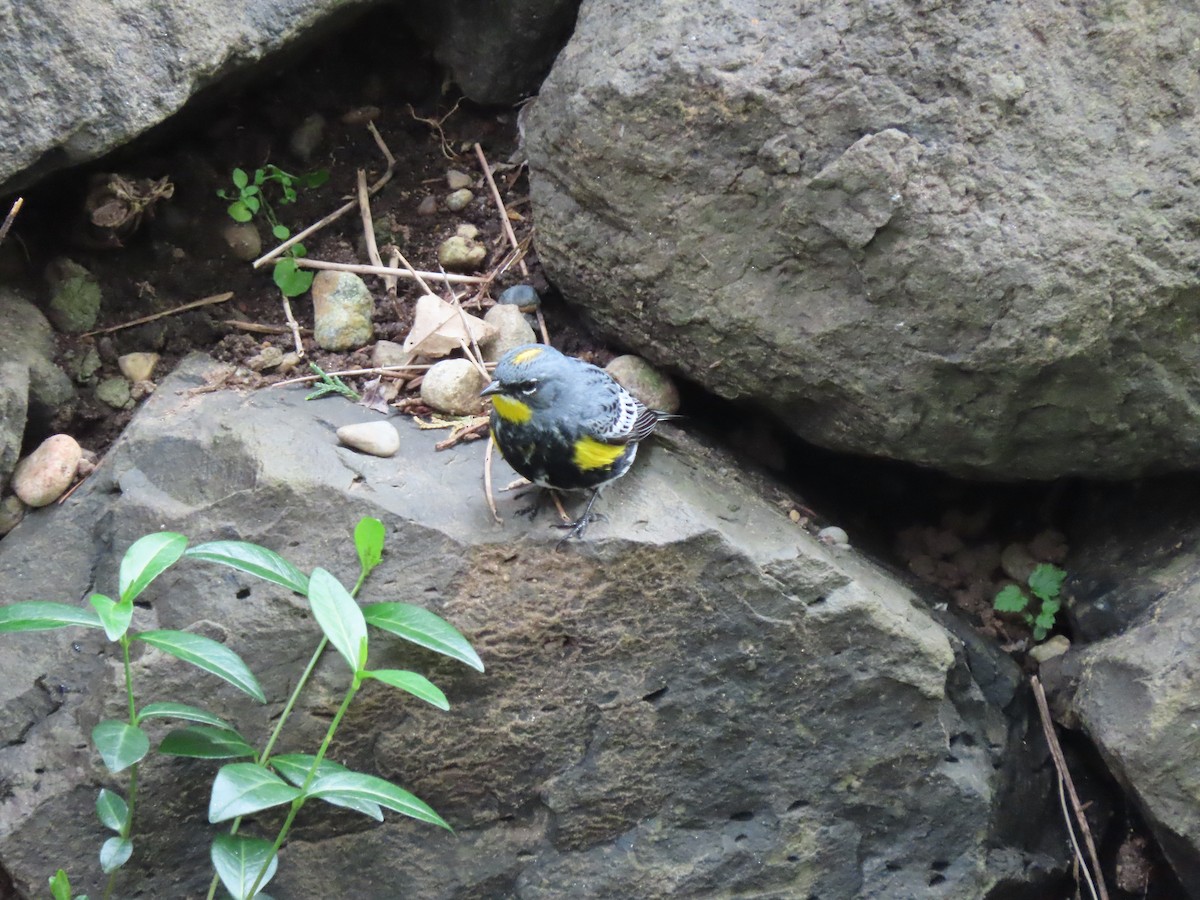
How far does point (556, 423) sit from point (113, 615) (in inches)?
45.6

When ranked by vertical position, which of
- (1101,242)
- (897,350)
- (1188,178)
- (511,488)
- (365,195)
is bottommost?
(511,488)

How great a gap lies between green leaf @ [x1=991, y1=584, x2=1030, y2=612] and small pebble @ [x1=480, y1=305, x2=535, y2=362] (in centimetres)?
172

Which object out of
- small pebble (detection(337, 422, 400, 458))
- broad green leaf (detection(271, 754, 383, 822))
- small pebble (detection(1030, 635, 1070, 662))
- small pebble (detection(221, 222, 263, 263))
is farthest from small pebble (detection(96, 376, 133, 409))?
Result: small pebble (detection(1030, 635, 1070, 662))

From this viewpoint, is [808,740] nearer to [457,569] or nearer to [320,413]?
[457,569]

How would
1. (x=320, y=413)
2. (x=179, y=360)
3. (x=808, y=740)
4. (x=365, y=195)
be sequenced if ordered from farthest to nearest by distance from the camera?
(x=365, y=195)
(x=179, y=360)
(x=320, y=413)
(x=808, y=740)

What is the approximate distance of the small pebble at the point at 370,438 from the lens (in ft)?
10.4

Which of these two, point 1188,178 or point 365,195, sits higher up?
point 1188,178

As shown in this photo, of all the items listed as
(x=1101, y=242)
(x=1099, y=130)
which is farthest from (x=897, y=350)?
(x=1099, y=130)

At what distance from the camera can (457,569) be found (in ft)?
9.77

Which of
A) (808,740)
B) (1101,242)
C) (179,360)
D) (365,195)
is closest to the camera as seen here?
(1101,242)

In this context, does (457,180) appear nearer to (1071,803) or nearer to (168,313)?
(168,313)

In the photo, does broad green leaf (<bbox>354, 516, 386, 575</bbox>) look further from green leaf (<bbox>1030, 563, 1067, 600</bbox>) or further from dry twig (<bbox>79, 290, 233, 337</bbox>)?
green leaf (<bbox>1030, 563, 1067, 600</bbox>)

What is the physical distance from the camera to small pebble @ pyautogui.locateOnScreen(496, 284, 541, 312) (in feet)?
12.1

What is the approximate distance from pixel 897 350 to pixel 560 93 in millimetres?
1213
